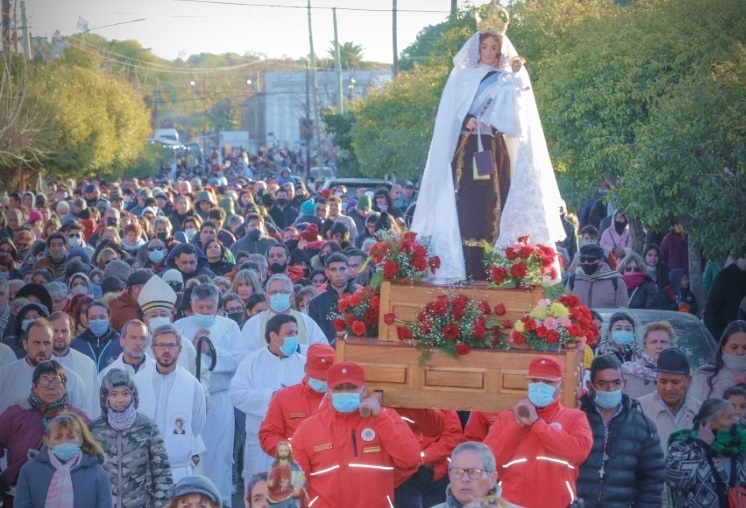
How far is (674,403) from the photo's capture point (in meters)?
10.8

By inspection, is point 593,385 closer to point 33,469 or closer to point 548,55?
point 33,469

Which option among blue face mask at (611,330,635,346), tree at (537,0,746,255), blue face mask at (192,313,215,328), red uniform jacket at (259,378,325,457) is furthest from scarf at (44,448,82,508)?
tree at (537,0,746,255)

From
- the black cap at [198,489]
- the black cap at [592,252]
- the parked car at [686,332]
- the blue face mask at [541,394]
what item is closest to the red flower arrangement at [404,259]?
the blue face mask at [541,394]

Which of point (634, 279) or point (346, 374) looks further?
point (634, 279)

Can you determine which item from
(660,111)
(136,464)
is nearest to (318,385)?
(136,464)

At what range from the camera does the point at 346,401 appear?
9.18m

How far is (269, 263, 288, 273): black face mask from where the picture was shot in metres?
18.1

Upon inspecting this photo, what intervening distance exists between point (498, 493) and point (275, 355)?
4.75 m

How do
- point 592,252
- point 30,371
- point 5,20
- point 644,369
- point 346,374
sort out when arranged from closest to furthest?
1. point 346,374
2. point 30,371
3. point 644,369
4. point 592,252
5. point 5,20

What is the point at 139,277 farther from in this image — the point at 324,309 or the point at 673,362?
the point at 673,362

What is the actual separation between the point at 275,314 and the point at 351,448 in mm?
4050

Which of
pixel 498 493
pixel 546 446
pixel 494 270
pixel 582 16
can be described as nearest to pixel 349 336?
pixel 494 270

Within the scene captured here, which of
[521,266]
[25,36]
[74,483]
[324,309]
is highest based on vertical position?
[25,36]

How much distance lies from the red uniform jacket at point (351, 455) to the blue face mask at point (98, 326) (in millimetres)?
4557
